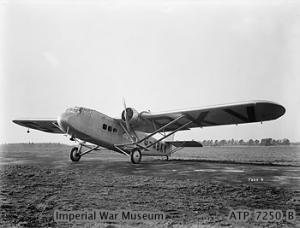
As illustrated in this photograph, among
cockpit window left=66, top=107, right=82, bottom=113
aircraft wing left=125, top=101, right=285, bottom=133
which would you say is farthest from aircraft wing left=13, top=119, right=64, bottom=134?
aircraft wing left=125, top=101, right=285, bottom=133

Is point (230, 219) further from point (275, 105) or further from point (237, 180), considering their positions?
point (275, 105)

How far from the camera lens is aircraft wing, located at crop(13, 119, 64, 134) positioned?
17141 millimetres

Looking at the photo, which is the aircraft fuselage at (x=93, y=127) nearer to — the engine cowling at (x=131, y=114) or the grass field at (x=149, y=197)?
the engine cowling at (x=131, y=114)

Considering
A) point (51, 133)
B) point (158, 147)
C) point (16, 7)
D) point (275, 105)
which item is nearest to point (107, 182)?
point (16, 7)

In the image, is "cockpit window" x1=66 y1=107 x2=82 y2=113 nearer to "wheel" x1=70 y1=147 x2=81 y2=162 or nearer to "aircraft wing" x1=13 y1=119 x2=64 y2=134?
"wheel" x1=70 y1=147 x2=81 y2=162

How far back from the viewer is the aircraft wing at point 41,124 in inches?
675

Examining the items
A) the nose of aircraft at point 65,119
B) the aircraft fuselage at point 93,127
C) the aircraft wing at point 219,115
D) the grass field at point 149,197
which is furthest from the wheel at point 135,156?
the grass field at point 149,197

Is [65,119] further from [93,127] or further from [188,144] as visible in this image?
[188,144]

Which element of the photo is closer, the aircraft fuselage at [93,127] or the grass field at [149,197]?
the grass field at [149,197]

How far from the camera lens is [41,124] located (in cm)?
1828

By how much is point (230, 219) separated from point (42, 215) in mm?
3609

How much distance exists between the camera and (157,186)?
6812mm

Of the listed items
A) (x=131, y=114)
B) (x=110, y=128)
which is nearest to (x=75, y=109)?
(x=110, y=128)

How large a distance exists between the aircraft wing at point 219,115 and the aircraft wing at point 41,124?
627 cm
